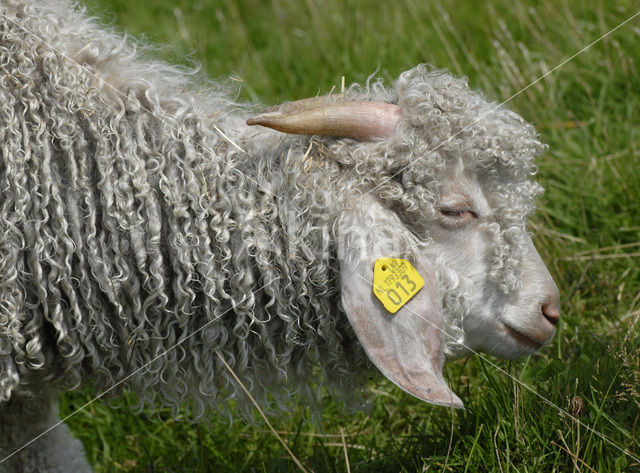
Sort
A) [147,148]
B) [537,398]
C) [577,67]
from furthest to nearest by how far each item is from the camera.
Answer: [577,67]
[537,398]
[147,148]

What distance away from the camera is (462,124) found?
8.79 ft

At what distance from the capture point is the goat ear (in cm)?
252

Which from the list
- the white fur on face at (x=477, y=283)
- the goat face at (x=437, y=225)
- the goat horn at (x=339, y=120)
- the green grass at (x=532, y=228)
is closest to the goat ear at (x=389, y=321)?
the goat face at (x=437, y=225)

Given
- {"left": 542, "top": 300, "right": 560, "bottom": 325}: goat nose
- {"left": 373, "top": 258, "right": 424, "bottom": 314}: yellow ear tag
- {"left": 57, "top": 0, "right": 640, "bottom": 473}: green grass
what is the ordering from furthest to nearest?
{"left": 57, "top": 0, "right": 640, "bottom": 473}: green grass, {"left": 542, "top": 300, "right": 560, "bottom": 325}: goat nose, {"left": 373, "top": 258, "right": 424, "bottom": 314}: yellow ear tag

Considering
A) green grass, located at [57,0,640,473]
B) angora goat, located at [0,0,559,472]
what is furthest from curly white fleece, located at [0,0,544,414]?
green grass, located at [57,0,640,473]

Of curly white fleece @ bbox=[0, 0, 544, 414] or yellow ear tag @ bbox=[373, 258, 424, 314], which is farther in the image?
curly white fleece @ bbox=[0, 0, 544, 414]

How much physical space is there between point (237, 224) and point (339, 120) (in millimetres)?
432

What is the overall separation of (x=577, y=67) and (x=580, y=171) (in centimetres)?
85

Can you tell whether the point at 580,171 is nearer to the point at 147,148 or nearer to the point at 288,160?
the point at 288,160

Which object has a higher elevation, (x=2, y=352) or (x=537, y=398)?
(x=2, y=352)

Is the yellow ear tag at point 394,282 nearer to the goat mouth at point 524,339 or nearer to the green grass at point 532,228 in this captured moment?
the goat mouth at point 524,339

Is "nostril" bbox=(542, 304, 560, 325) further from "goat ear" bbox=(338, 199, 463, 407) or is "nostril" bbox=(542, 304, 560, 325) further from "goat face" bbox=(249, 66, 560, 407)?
"goat ear" bbox=(338, 199, 463, 407)

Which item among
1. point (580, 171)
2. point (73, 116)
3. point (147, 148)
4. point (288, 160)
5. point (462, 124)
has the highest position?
point (73, 116)

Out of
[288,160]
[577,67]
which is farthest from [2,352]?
[577,67]
